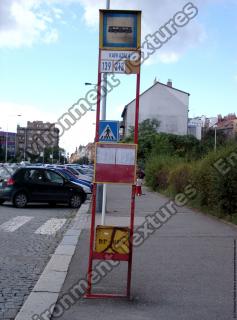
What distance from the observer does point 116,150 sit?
6.62m

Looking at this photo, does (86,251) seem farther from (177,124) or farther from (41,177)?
(177,124)

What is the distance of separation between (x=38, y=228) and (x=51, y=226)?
0.67 metres

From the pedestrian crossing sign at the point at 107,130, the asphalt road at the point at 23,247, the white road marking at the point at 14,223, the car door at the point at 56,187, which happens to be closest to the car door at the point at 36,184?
the car door at the point at 56,187

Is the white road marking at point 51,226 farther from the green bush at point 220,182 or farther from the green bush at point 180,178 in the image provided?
the green bush at point 180,178

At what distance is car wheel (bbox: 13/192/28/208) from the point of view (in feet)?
68.6

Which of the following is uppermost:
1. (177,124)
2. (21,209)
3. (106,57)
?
(177,124)

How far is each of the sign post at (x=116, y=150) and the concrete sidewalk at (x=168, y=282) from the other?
41 centimetres

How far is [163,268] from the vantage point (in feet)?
28.1

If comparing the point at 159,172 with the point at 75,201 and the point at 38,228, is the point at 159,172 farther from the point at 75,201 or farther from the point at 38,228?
the point at 38,228

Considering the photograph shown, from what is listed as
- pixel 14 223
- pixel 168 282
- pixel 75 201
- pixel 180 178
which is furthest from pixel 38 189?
pixel 168 282

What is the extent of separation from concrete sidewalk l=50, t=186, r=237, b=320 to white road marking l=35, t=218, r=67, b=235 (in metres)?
1.44

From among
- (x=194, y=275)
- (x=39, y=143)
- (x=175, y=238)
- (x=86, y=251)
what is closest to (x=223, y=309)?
(x=194, y=275)

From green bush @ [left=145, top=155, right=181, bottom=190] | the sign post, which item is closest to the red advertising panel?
the sign post

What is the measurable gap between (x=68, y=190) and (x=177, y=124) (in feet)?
213
